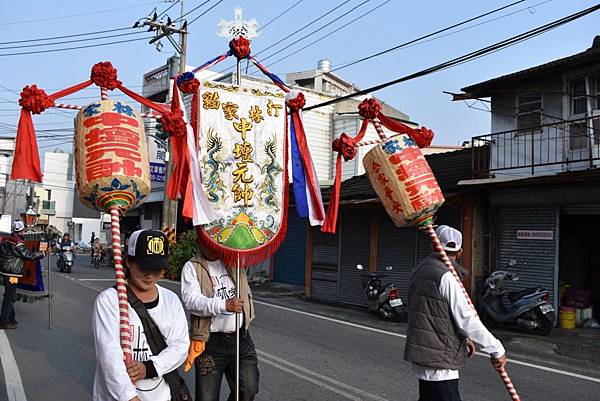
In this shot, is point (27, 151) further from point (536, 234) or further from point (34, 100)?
point (536, 234)

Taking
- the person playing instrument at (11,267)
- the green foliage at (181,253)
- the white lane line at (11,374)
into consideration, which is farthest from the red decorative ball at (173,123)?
the green foliage at (181,253)

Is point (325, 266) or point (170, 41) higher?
point (170, 41)

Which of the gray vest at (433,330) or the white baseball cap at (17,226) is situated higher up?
→ the white baseball cap at (17,226)

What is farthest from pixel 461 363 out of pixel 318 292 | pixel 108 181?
pixel 318 292

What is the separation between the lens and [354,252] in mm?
15305

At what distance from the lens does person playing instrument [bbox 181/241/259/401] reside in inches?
149

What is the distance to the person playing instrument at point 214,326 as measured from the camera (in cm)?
378

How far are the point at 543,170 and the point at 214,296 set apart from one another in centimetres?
946

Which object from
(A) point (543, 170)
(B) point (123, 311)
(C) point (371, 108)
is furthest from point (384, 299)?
(B) point (123, 311)

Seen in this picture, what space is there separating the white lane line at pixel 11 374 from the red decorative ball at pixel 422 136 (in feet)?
15.4

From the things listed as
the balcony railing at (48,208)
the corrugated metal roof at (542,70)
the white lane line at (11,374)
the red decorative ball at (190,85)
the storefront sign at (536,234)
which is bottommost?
the white lane line at (11,374)

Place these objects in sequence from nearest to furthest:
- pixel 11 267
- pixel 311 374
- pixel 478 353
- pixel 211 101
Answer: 1. pixel 211 101
2. pixel 311 374
3. pixel 478 353
4. pixel 11 267

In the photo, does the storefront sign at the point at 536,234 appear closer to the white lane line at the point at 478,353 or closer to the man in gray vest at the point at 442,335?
the white lane line at the point at 478,353

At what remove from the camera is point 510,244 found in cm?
1180
